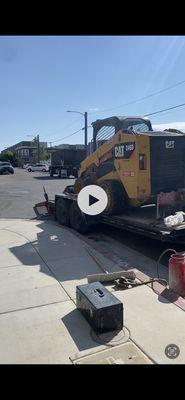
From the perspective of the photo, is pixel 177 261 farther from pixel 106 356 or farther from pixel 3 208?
pixel 3 208

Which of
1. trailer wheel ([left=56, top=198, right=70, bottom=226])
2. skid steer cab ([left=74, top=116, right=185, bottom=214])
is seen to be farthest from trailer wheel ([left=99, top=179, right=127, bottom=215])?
trailer wheel ([left=56, top=198, right=70, bottom=226])

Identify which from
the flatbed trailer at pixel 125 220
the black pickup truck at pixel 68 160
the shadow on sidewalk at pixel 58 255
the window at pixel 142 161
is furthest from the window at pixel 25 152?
the window at pixel 142 161

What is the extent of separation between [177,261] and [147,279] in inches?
29.1

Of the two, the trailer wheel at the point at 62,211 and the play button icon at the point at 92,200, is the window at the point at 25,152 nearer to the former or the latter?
the trailer wheel at the point at 62,211

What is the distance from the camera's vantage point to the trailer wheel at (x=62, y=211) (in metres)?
10.0

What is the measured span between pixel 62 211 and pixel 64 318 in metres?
6.27

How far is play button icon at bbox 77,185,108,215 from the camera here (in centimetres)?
840

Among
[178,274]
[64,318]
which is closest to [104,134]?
[178,274]

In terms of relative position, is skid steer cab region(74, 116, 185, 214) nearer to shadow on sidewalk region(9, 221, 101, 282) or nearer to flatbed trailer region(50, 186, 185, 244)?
flatbed trailer region(50, 186, 185, 244)

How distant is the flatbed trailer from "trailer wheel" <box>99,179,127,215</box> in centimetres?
15

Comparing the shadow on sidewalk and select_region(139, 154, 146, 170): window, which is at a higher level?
select_region(139, 154, 146, 170): window
